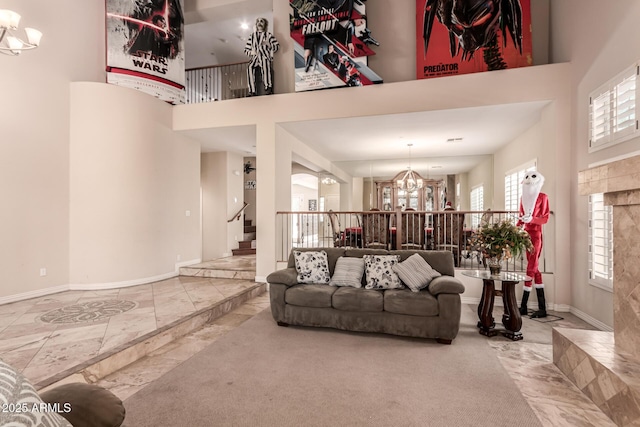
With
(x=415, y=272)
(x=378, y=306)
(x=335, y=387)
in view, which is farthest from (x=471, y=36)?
(x=335, y=387)

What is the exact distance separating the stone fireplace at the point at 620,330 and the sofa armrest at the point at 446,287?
967 millimetres

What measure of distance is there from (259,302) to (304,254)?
138 centimetres

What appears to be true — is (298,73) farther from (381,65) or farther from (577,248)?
(577,248)

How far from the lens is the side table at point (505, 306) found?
3393mm

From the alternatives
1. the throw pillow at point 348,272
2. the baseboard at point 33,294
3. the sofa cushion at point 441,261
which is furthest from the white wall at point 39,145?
the sofa cushion at point 441,261

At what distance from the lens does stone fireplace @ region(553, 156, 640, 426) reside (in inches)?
78.4

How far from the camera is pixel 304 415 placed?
A: 209 centimetres

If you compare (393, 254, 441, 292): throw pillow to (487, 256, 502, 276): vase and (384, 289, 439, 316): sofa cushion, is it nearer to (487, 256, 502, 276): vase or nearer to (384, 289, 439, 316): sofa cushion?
(384, 289, 439, 316): sofa cushion

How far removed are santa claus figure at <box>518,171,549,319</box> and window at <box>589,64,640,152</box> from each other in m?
0.73

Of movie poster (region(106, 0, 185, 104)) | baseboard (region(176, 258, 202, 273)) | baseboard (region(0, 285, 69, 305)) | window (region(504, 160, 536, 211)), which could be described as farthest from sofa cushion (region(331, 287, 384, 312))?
movie poster (region(106, 0, 185, 104))

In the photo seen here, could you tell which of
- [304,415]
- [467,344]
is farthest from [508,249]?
[304,415]

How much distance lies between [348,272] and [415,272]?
2.64 feet

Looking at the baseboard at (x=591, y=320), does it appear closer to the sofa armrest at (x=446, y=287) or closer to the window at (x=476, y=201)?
the sofa armrest at (x=446, y=287)

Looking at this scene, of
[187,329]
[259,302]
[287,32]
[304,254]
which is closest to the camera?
[187,329]
